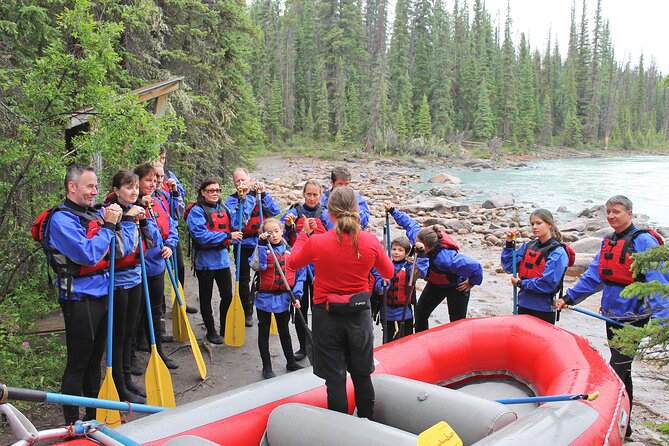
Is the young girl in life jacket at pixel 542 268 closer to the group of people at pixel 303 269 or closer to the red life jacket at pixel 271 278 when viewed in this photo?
the group of people at pixel 303 269

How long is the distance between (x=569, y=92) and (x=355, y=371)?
225ft

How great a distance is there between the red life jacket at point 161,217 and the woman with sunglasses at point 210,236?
32 centimetres

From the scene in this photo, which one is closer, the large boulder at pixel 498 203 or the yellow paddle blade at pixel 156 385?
the yellow paddle blade at pixel 156 385

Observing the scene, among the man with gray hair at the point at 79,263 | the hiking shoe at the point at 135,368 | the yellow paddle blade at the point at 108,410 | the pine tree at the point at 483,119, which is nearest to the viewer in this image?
the man with gray hair at the point at 79,263

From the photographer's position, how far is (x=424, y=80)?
58125mm

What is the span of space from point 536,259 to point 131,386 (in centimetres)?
386

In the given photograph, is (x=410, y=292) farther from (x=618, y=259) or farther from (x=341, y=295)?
(x=341, y=295)

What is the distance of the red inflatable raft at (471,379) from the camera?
3.13 metres

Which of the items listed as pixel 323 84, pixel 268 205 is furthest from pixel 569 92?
pixel 268 205

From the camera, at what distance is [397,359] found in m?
4.25

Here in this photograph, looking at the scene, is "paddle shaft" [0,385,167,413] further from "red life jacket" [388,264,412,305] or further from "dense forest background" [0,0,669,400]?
"red life jacket" [388,264,412,305]

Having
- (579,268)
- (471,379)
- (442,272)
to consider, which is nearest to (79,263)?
(442,272)

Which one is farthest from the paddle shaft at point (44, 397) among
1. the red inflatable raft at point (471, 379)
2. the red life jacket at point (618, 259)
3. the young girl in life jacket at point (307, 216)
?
the red life jacket at point (618, 259)

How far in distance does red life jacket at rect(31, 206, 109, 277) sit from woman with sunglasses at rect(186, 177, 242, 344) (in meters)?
1.74
